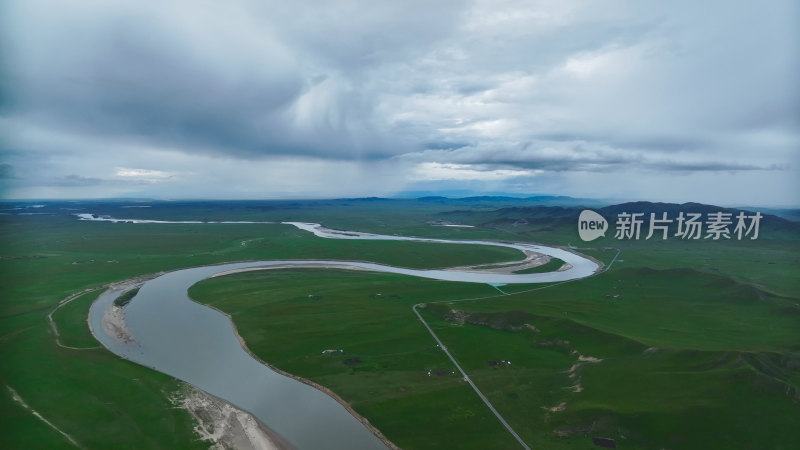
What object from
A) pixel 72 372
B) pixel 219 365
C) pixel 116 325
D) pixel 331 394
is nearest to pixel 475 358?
pixel 331 394

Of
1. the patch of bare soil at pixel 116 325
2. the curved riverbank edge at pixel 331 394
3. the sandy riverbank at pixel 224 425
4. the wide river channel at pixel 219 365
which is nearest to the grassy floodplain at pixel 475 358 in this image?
the curved riverbank edge at pixel 331 394

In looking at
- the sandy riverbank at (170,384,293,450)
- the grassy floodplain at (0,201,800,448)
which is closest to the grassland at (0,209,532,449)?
the grassy floodplain at (0,201,800,448)

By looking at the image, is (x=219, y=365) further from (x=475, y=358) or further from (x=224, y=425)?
(x=475, y=358)

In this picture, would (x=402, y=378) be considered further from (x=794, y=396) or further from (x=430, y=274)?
(x=430, y=274)

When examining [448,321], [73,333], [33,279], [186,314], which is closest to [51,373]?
[73,333]

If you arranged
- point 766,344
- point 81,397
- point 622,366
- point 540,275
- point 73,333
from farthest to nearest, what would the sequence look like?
point 540,275, point 73,333, point 766,344, point 622,366, point 81,397

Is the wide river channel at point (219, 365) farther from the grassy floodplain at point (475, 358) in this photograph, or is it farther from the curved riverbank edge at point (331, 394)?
the grassy floodplain at point (475, 358)
